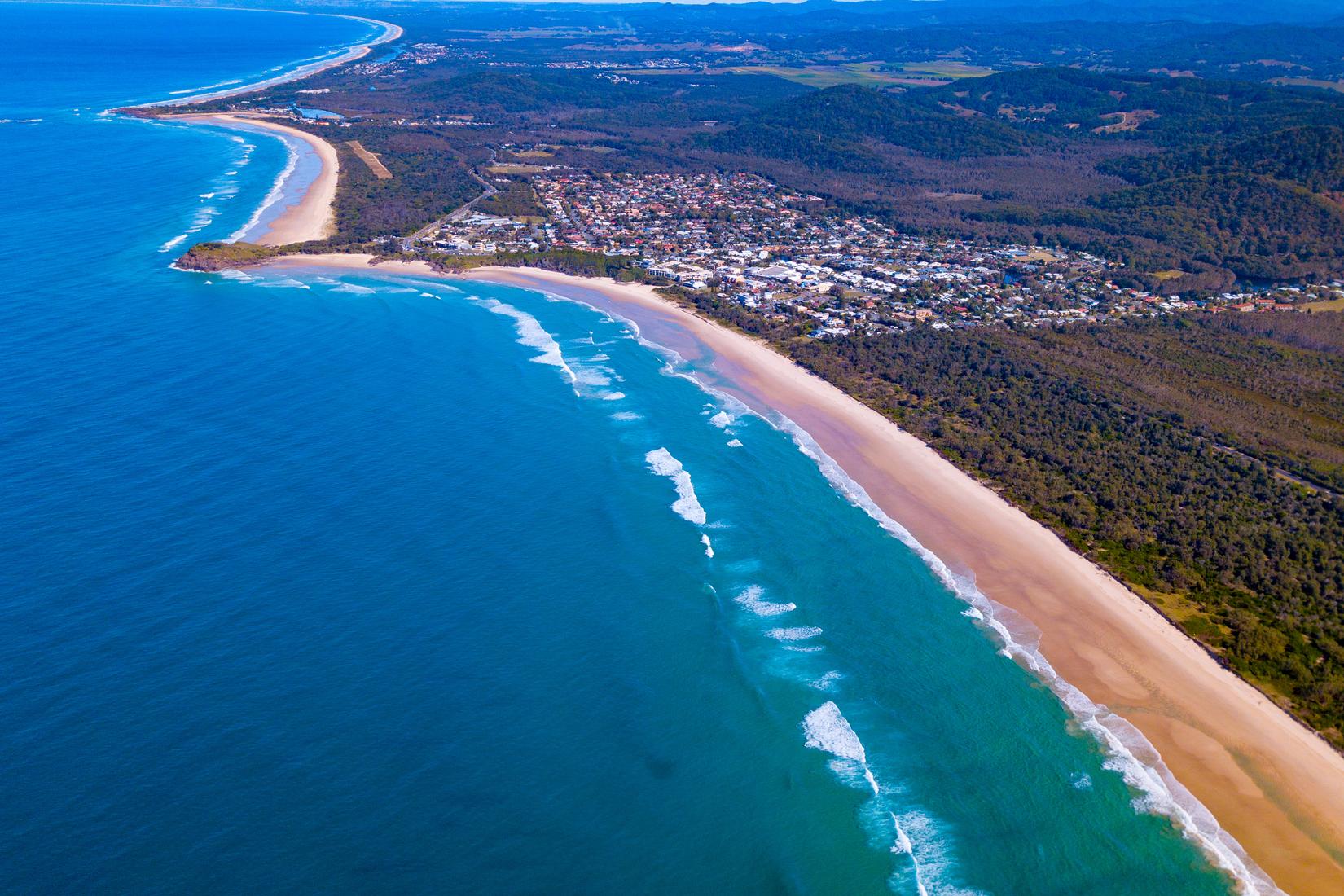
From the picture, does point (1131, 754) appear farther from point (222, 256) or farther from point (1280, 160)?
point (1280, 160)

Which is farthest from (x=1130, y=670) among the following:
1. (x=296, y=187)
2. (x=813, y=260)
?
(x=296, y=187)

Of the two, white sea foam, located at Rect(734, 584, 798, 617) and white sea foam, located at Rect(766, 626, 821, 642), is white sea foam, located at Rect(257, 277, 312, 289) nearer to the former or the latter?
white sea foam, located at Rect(734, 584, 798, 617)

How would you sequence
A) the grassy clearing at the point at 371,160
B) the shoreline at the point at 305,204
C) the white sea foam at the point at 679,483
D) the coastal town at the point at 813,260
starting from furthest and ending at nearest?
1. the grassy clearing at the point at 371,160
2. the shoreline at the point at 305,204
3. the coastal town at the point at 813,260
4. the white sea foam at the point at 679,483

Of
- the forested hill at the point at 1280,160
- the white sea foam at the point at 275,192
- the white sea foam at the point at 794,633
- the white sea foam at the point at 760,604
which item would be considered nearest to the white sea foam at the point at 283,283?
the white sea foam at the point at 275,192

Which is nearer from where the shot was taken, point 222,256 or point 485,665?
point 485,665

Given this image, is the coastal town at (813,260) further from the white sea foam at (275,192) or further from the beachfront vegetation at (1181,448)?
the white sea foam at (275,192)

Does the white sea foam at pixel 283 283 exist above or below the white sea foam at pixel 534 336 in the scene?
above

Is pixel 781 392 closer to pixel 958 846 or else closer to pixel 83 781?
pixel 958 846

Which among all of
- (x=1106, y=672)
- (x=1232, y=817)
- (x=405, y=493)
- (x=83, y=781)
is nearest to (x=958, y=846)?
(x=1232, y=817)

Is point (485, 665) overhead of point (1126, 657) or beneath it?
overhead
